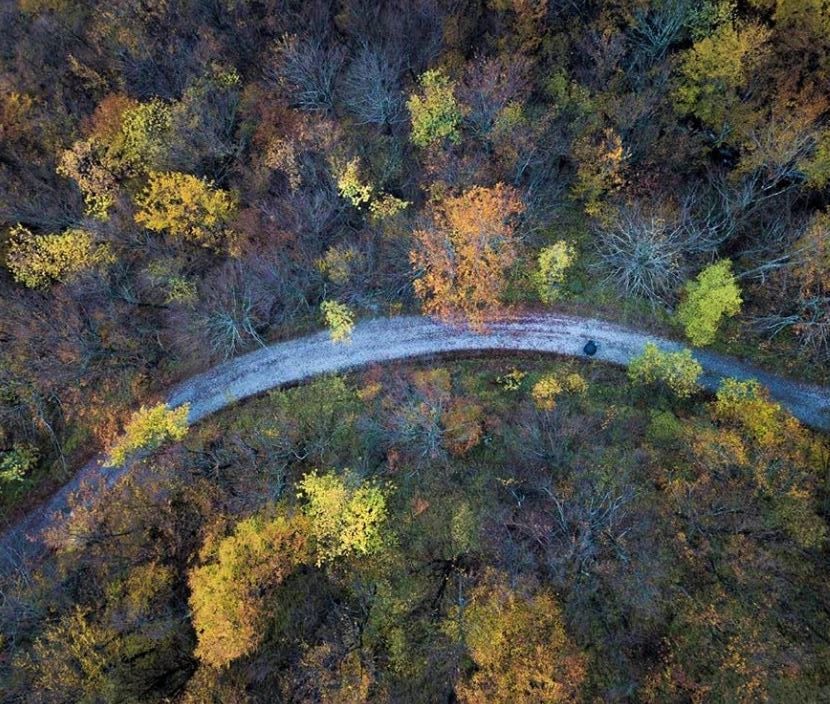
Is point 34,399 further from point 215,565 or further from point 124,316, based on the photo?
point 215,565

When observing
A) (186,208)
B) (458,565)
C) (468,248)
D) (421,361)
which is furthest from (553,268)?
(186,208)

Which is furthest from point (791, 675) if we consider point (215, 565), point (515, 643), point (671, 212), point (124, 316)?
point (124, 316)

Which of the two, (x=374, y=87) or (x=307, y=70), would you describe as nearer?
(x=374, y=87)

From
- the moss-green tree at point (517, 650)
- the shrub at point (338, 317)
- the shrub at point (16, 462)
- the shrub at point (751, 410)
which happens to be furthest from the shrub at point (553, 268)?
the shrub at point (16, 462)

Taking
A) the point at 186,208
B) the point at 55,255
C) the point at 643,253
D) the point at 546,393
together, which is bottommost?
the point at 546,393

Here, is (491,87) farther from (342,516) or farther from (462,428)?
(342,516)

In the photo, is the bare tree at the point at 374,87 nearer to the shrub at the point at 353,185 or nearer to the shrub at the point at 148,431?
the shrub at the point at 353,185

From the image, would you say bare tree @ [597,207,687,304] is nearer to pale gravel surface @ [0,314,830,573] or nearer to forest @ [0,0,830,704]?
forest @ [0,0,830,704]
